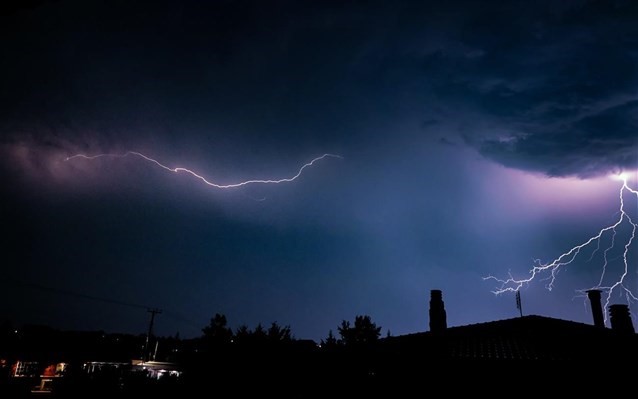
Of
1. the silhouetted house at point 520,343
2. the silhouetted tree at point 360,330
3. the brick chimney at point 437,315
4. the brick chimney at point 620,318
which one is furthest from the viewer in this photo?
the silhouetted tree at point 360,330

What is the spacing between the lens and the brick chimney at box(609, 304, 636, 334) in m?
13.2

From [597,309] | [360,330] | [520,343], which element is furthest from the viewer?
[360,330]

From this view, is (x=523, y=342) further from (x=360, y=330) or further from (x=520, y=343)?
(x=360, y=330)

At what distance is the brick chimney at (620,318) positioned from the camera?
13195mm

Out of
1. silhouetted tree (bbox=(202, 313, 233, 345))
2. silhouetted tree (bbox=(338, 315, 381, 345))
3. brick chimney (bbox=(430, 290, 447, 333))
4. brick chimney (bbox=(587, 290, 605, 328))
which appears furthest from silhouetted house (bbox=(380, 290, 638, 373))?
silhouetted tree (bbox=(202, 313, 233, 345))

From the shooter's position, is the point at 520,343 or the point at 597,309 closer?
the point at 520,343

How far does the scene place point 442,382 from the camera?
11.1 metres

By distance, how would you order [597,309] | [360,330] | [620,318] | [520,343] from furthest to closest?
1. [360,330]
2. [597,309]
3. [620,318]
4. [520,343]

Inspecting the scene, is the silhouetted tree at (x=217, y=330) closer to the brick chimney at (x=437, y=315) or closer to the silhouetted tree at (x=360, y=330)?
the silhouetted tree at (x=360, y=330)

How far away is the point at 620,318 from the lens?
13375mm

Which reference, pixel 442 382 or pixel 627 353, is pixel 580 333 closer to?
pixel 627 353

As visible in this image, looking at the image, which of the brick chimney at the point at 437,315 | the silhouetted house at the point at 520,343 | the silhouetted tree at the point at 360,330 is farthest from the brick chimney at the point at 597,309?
the silhouetted tree at the point at 360,330

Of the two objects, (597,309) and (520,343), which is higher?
(597,309)

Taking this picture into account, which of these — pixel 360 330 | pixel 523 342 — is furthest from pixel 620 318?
pixel 360 330
